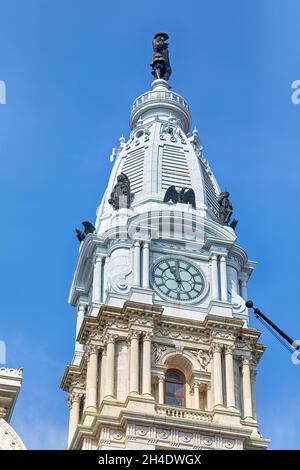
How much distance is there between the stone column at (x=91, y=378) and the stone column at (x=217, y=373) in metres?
7.16

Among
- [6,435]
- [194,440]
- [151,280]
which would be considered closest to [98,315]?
[151,280]

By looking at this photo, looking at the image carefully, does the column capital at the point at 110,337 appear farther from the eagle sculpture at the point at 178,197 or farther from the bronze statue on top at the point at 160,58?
the bronze statue on top at the point at 160,58

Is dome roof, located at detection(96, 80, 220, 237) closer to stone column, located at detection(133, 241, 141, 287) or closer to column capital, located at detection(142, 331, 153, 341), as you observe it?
stone column, located at detection(133, 241, 141, 287)

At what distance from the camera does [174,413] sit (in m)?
86.7

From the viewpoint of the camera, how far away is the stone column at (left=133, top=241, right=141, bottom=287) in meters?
93.4

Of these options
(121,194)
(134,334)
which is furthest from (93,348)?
(121,194)

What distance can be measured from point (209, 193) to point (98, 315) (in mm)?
14815

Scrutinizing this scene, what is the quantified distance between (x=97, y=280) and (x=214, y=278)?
297 inches

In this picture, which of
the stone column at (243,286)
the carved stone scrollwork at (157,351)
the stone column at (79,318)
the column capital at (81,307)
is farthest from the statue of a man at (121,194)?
the carved stone scrollwork at (157,351)

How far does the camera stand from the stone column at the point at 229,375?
88.9m

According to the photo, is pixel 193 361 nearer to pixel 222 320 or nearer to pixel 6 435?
pixel 222 320

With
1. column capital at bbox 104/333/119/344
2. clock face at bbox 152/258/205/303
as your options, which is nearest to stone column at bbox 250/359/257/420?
clock face at bbox 152/258/205/303

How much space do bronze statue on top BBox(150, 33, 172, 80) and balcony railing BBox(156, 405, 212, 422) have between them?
35.2m

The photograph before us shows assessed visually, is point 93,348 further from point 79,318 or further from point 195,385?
point 79,318
